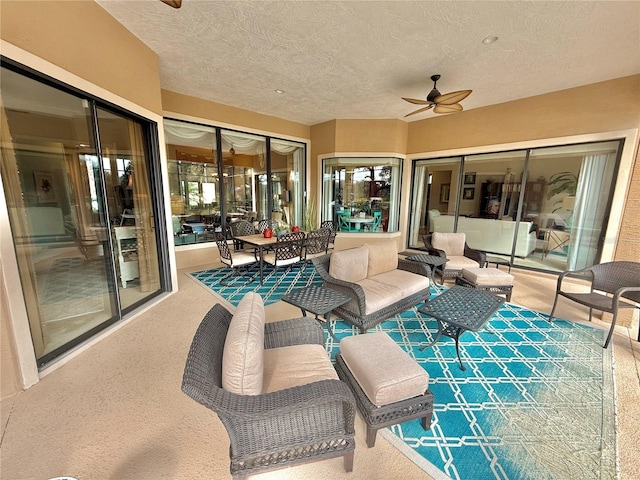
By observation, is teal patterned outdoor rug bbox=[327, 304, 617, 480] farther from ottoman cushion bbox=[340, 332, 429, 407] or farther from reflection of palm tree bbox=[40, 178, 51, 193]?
reflection of palm tree bbox=[40, 178, 51, 193]

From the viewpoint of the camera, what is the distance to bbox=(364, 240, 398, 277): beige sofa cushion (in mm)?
3354

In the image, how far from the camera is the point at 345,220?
21.9 ft

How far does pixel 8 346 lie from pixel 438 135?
718 cm

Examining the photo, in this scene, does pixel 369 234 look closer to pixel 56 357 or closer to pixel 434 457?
pixel 434 457

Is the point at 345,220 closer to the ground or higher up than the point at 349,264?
higher up

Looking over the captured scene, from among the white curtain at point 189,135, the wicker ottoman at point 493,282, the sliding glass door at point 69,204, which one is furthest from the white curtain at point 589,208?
the sliding glass door at point 69,204

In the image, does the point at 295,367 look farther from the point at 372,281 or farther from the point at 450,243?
the point at 450,243

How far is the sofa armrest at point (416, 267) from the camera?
3.38 m

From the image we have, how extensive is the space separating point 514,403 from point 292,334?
68.6 inches

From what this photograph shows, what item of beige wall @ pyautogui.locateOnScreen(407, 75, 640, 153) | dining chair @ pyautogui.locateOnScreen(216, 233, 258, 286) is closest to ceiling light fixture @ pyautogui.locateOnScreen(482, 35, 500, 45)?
beige wall @ pyautogui.locateOnScreen(407, 75, 640, 153)

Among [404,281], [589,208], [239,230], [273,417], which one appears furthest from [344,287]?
[589,208]

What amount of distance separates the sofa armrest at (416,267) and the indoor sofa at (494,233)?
10.2ft

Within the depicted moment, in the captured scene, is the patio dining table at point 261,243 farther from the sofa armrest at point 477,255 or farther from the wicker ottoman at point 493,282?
the sofa armrest at point 477,255

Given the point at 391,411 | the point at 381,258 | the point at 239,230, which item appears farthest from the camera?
the point at 239,230
